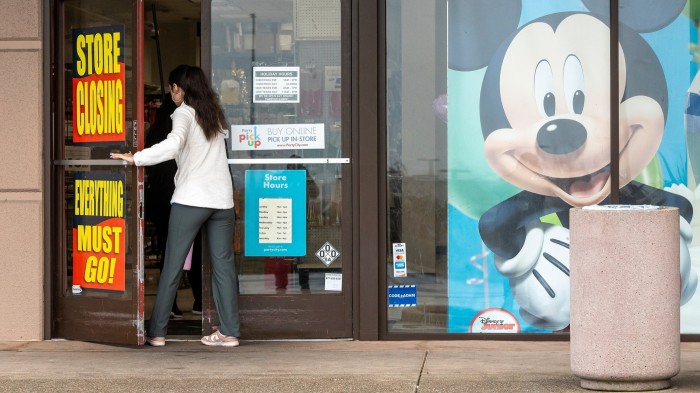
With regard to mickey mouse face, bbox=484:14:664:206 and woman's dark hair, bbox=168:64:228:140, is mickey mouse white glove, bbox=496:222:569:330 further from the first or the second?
woman's dark hair, bbox=168:64:228:140

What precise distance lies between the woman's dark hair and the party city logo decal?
7.08ft

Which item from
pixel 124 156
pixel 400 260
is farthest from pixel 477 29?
pixel 124 156

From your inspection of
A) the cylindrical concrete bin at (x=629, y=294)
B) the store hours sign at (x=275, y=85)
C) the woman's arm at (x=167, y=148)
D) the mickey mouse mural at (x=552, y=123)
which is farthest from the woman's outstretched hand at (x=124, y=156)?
the cylindrical concrete bin at (x=629, y=294)

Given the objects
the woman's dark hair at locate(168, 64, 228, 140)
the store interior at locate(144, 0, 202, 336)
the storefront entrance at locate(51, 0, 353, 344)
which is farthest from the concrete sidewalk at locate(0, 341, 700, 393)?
the woman's dark hair at locate(168, 64, 228, 140)

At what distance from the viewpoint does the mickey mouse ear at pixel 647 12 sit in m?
7.79

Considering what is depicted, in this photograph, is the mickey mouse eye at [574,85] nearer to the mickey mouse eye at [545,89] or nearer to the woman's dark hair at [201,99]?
the mickey mouse eye at [545,89]

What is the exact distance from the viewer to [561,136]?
25.7 feet

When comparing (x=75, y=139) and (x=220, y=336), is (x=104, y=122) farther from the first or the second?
(x=220, y=336)

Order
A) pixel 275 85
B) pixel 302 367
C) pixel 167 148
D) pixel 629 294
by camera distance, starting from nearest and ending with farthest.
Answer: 1. pixel 629 294
2. pixel 302 367
3. pixel 167 148
4. pixel 275 85

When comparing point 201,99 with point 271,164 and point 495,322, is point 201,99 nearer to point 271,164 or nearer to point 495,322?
point 271,164

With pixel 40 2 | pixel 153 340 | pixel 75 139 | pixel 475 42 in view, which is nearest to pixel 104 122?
pixel 75 139

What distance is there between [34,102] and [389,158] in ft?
8.15

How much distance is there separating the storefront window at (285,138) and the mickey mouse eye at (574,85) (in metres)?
1.54

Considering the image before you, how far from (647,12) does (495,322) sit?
7.59 feet
